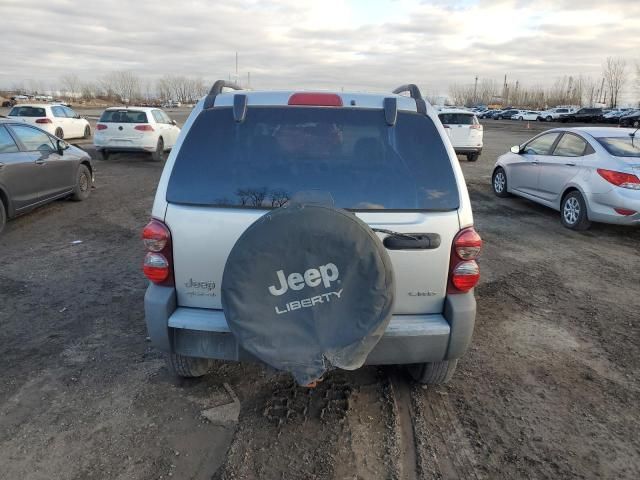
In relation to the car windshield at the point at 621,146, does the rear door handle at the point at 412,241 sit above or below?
below

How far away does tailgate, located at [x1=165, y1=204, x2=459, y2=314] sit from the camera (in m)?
2.80

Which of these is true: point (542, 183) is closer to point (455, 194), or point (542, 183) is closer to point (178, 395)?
point (455, 194)

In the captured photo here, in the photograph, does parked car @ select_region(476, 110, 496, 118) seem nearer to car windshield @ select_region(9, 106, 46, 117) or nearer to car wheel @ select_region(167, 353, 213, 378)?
car windshield @ select_region(9, 106, 46, 117)

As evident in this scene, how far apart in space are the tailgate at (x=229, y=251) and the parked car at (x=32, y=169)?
5769mm

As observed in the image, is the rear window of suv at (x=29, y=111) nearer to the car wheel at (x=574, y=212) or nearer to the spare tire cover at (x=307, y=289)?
the car wheel at (x=574, y=212)

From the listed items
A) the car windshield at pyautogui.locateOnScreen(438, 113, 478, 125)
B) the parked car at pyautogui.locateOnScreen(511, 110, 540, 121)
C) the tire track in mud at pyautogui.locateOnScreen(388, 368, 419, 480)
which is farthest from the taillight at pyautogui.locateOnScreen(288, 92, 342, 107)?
the parked car at pyautogui.locateOnScreen(511, 110, 540, 121)

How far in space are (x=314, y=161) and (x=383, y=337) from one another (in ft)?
3.64

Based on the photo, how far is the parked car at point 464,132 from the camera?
17.2 metres

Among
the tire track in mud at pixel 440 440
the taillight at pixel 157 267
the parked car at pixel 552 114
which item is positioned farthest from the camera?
the parked car at pixel 552 114

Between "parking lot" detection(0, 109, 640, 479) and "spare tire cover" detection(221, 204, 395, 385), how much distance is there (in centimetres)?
69

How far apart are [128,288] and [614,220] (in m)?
6.92

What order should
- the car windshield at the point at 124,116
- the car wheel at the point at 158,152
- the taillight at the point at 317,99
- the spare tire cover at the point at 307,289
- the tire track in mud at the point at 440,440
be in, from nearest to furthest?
the spare tire cover at the point at 307,289 → the tire track in mud at the point at 440,440 → the taillight at the point at 317,99 → the car windshield at the point at 124,116 → the car wheel at the point at 158,152

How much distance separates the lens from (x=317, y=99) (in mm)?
3047

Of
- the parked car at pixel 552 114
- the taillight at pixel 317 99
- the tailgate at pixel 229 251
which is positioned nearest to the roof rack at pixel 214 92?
the taillight at pixel 317 99
